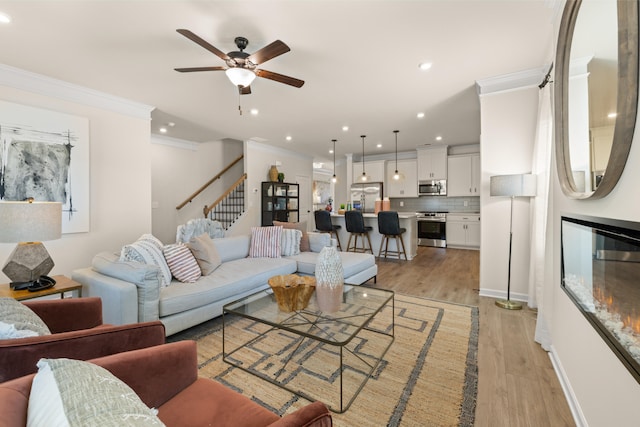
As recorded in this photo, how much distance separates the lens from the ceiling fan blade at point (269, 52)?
7.04 feet

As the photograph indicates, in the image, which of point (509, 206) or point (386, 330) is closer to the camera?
point (386, 330)

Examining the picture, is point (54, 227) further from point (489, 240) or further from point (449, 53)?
point (489, 240)

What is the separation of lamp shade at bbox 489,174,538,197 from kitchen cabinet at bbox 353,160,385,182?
16.2 feet

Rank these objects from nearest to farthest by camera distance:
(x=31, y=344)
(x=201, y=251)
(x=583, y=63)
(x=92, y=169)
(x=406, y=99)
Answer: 1. (x=31, y=344)
2. (x=583, y=63)
3. (x=201, y=251)
4. (x=92, y=169)
5. (x=406, y=99)

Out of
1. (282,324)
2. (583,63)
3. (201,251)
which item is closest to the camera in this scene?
(583,63)

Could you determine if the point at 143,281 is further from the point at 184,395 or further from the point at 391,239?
the point at 391,239

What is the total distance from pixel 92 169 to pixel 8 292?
A: 7.09 ft

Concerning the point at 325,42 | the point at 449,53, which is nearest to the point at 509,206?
the point at 449,53

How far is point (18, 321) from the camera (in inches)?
41.4

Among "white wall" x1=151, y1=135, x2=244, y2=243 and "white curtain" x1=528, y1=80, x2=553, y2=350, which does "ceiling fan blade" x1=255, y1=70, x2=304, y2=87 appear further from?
"white wall" x1=151, y1=135, x2=244, y2=243

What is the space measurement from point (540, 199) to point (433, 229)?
453cm

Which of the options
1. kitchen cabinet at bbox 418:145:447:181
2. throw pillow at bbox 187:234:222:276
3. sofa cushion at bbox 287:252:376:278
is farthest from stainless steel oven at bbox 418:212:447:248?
throw pillow at bbox 187:234:222:276

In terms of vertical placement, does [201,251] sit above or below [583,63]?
below

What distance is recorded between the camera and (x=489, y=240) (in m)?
3.46
